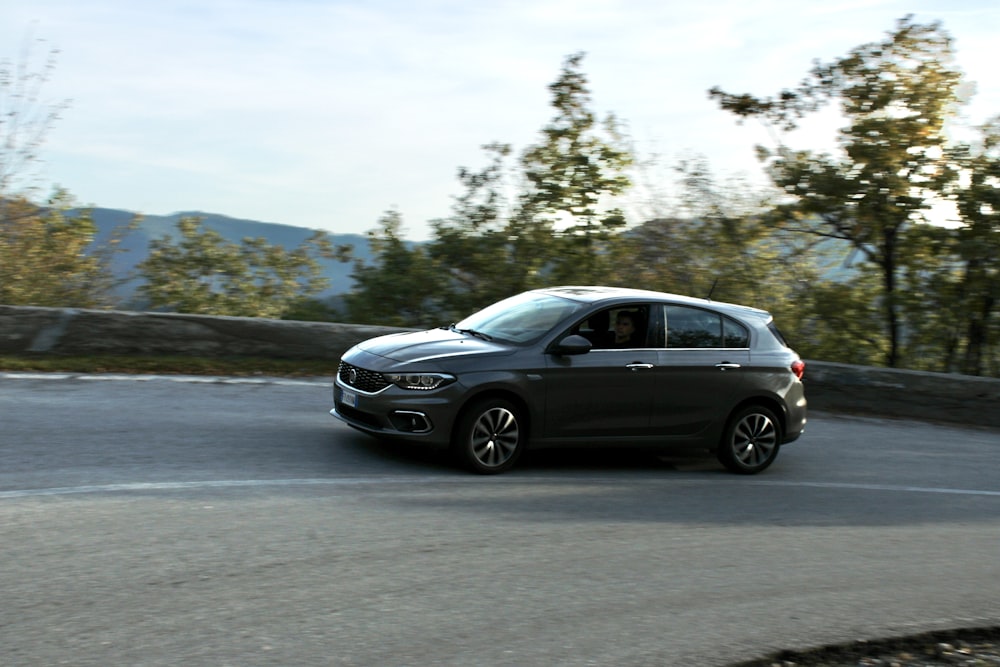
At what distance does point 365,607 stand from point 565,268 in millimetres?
12931

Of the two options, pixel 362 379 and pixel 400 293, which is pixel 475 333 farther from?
pixel 400 293

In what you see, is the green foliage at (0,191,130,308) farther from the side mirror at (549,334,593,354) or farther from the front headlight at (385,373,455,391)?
the side mirror at (549,334,593,354)

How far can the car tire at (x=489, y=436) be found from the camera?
358 inches

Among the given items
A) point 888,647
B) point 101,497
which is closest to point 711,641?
point 888,647

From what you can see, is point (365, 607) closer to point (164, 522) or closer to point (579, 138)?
point (164, 522)

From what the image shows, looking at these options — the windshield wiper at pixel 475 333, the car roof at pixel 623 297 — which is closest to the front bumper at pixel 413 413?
the windshield wiper at pixel 475 333

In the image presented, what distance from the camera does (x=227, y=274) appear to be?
1972 cm

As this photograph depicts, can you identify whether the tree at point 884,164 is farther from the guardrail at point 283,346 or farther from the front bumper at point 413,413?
the front bumper at point 413,413

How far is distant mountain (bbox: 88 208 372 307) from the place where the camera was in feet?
56.8

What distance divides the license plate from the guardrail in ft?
16.2

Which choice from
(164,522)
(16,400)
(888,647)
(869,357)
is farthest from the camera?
(869,357)

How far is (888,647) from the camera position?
584cm

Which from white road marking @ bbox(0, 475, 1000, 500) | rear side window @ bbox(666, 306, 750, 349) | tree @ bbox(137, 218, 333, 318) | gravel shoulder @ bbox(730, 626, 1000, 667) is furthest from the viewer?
→ tree @ bbox(137, 218, 333, 318)

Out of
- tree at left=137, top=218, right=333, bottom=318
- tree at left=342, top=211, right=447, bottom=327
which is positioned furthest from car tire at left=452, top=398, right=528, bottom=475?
tree at left=137, top=218, right=333, bottom=318
